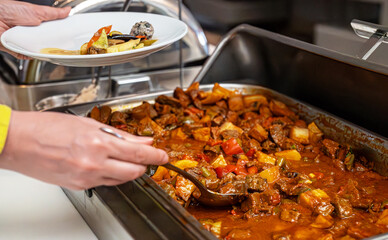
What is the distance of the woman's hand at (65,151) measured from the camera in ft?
2.79

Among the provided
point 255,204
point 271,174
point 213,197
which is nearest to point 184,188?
point 213,197

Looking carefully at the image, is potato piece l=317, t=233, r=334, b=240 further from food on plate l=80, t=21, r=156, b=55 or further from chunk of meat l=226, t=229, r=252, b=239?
food on plate l=80, t=21, r=156, b=55

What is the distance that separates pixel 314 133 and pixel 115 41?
0.77m

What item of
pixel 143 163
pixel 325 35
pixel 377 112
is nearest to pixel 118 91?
pixel 377 112

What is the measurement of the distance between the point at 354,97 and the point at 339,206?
55 cm

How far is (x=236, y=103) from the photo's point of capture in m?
1.89

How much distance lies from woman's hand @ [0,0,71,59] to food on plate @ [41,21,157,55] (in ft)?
0.64

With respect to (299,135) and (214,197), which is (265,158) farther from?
(214,197)

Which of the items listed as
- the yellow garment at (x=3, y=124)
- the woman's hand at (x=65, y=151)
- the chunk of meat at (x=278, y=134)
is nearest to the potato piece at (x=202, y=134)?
the chunk of meat at (x=278, y=134)

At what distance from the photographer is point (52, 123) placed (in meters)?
0.87

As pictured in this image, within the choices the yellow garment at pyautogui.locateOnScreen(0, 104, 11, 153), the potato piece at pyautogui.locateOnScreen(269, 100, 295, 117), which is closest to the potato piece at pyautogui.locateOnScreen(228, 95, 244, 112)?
the potato piece at pyautogui.locateOnScreen(269, 100, 295, 117)

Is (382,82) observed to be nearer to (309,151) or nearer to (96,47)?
(309,151)

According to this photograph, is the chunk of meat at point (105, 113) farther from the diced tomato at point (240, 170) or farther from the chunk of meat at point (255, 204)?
the chunk of meat at point (255, 204)

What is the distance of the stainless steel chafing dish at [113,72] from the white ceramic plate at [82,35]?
17.8 inches
